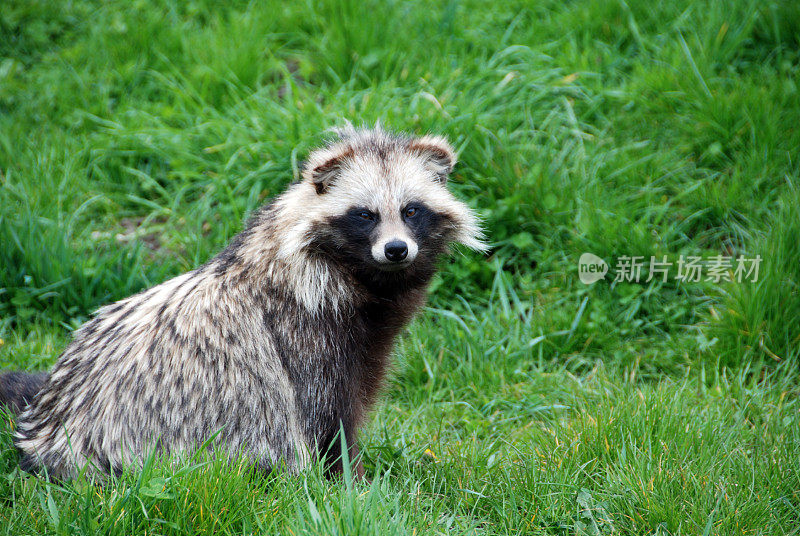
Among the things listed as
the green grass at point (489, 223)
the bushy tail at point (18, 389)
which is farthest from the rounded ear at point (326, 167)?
the bushy tail at point (18, 389)

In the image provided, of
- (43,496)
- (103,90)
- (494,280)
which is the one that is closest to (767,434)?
(494,280)

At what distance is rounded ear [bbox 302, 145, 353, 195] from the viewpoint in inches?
142

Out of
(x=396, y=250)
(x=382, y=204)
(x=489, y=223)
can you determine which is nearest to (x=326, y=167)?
(x=382, y=204)

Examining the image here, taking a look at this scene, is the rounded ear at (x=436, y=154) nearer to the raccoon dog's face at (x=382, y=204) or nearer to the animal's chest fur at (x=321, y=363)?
the raccoon dog's face at (x=382, y=204)

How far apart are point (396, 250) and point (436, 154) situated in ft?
2.30

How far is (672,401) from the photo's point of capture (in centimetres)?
371

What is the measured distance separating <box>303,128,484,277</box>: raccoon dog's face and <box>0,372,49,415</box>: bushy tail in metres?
1.61

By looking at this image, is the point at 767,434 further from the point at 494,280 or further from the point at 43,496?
the point at 43,496

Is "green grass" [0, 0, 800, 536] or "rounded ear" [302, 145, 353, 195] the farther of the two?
"rounded ear" [302, 145, 353, 195]

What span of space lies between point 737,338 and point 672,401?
1.00 m

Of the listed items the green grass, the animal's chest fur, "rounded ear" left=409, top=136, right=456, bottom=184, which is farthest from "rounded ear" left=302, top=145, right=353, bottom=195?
the green grass

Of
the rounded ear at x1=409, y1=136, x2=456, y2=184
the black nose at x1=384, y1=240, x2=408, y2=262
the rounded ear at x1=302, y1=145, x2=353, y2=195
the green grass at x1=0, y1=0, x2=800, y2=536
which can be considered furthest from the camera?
the rounded ear at x1=409, y1=136, x2=456, y2=184

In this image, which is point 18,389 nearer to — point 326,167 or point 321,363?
point 321,363

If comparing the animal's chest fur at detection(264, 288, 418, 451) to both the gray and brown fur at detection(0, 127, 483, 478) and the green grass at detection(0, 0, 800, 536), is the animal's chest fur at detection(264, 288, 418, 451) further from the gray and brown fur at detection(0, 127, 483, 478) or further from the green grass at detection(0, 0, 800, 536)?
the green grass at detection(0, 0, 800, 536)
